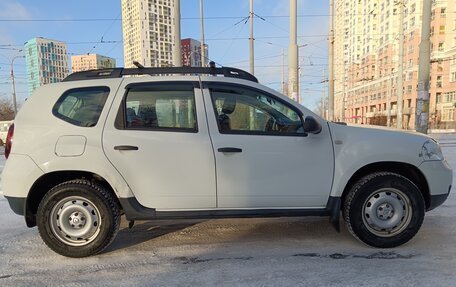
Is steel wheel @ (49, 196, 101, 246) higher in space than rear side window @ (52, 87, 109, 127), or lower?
lower

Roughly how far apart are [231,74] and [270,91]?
0.50 meters

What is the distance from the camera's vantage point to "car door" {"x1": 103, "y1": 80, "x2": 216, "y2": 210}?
365cm

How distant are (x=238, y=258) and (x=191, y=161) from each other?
1.12m

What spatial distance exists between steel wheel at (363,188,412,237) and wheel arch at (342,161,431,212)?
251 millimetres

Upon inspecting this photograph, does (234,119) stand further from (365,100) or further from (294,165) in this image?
(365,100)

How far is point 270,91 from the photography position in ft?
12.8

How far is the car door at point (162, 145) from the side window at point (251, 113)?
215 millimetres

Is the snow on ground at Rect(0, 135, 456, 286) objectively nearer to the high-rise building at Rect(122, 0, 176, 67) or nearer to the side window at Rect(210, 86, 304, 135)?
the side window at Rect(210, 86, 304, 135)

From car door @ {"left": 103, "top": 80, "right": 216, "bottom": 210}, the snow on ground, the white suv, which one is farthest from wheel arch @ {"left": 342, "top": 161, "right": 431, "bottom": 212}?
car door @ {"left": 103, "top": 80, "right": 216, "bottom": 210}

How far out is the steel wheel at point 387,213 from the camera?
389 cm

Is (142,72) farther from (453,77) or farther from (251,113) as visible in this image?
(453,77)

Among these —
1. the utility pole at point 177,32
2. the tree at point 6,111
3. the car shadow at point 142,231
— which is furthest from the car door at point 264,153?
the tree at point 6,111

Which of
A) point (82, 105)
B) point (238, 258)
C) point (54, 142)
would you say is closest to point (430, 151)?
point (238, 258)

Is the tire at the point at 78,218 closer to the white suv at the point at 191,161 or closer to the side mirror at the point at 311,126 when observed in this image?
the white suv at the point at 191,161
